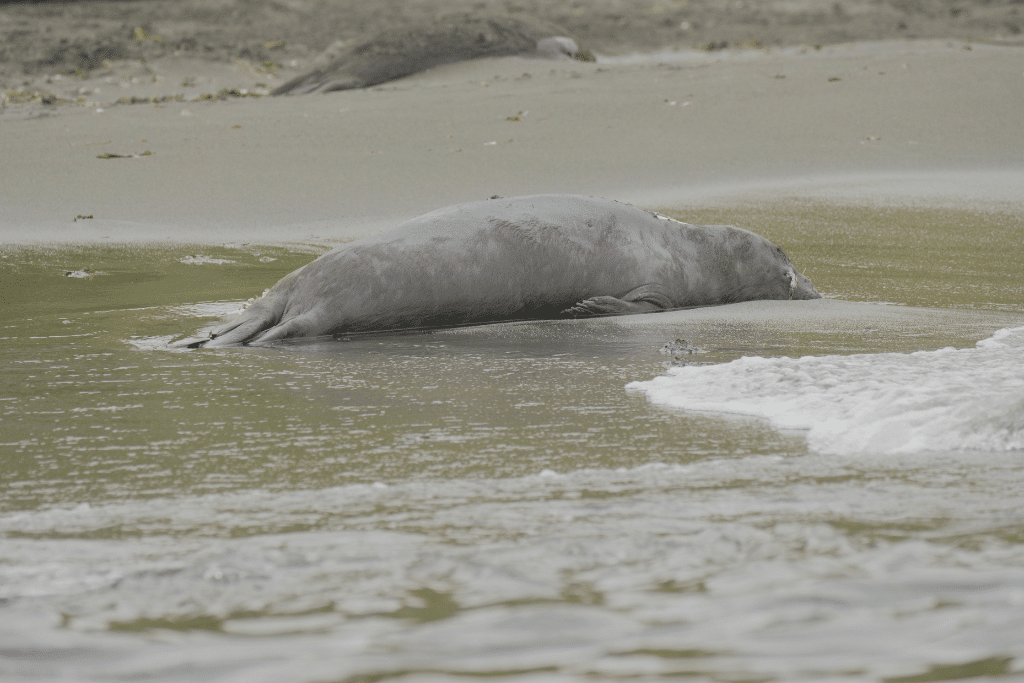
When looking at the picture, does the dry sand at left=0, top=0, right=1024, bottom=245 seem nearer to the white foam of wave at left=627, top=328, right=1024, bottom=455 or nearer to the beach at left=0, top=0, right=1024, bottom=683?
the beach at left=0, top=0, right=1024, bottom=683

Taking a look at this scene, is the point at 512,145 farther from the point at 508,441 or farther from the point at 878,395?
the point at 508,441

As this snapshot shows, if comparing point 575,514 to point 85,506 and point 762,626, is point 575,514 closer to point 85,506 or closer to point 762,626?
point 762,626

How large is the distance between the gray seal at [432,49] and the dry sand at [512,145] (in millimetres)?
262

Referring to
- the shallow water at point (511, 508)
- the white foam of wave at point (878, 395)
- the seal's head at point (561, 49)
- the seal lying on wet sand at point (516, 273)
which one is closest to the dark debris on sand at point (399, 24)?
the seal's head at point (561, 49)

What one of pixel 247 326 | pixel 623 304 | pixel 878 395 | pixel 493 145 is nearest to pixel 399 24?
pixel 493 145

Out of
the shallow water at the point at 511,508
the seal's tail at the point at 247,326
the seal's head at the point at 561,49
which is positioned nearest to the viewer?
the shallow water at the point at 511,508

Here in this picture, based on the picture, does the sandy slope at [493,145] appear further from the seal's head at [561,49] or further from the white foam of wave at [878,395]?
the white foam of wave at [878,395]

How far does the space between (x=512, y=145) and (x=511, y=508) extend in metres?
5.75

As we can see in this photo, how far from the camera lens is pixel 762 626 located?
1.47 m

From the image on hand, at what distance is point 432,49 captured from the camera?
10.9 m

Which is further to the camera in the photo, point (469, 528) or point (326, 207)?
point (326, 207)

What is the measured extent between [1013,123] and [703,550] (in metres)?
6.97

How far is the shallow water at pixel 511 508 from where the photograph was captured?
143 cm

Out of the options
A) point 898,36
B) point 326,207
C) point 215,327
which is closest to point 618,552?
point 215,327
